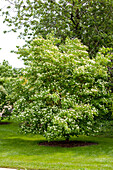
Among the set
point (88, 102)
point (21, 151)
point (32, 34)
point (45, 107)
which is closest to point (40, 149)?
point (21, 151)

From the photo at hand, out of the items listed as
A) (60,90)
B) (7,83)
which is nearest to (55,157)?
(60,90)

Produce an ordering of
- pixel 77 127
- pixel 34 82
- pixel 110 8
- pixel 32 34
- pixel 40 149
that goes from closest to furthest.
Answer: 1. pixel 77 127
2. pixel 40 149
3. pixel 34 82
4. pixel 110 8
5. pixel 32 34

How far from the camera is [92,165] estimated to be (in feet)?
28.5

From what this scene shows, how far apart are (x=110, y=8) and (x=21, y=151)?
1377 cm

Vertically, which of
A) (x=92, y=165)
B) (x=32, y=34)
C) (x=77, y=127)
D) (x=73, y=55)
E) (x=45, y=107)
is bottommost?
(x=92, y=165)

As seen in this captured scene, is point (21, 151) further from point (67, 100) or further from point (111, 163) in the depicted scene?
point (111, 163)

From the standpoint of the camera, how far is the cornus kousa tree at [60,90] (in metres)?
11.8

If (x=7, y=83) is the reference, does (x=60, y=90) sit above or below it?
below

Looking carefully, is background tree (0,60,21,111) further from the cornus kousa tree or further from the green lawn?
the green lawn

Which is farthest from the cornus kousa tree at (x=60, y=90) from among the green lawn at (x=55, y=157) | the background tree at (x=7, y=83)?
the background tree at (x=7, y=83)

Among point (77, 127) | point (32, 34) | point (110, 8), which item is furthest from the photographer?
point (32, 34)

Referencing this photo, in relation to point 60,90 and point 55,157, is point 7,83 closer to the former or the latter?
point 60,90

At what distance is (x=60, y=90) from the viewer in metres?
12.5

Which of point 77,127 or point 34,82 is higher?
point 34,82
